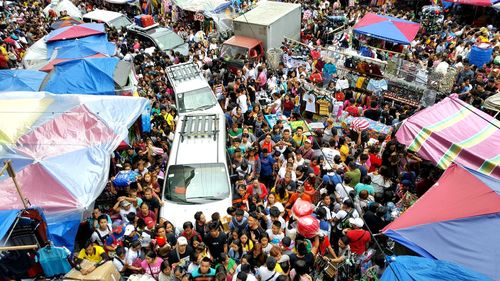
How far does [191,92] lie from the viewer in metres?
10.8

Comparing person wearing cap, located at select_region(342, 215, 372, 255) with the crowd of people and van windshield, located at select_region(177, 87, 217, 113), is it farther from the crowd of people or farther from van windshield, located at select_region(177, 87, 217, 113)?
van windshield, located at select_region(177, 87, 217, 113)

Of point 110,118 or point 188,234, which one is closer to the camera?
point 188,234

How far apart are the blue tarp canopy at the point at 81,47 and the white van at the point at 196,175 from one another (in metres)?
6.02

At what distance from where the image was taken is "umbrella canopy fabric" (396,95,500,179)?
6.67 m

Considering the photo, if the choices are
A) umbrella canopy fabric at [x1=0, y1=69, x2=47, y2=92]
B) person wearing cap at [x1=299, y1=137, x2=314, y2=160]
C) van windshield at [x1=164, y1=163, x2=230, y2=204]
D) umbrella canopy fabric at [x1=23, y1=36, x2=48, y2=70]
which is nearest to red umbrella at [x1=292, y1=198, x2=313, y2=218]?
van windshield at [x1=164, y1=163, x2=230, y2=204]

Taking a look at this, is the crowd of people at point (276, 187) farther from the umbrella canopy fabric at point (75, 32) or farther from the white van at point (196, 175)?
the umbrella canopy fabric at point (75, 32)

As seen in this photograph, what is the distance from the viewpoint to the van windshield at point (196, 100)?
10.3 m

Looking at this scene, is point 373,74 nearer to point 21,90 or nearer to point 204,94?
point 204,94

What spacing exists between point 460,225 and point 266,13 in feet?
39.2

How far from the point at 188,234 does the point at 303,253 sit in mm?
1813

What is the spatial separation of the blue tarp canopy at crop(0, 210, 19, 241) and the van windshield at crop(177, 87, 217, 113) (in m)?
5.25

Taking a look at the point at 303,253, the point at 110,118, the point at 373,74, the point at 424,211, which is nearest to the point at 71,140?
the point at 110,118

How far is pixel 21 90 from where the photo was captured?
9.91 meters

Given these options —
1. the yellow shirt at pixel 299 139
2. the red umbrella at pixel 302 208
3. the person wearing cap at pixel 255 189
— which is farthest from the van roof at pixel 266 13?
the red umbrella at pixel 302 208
